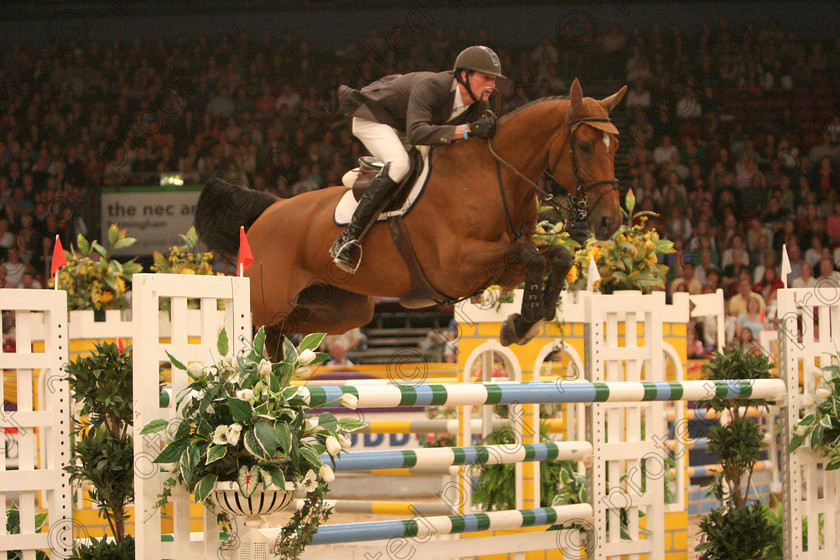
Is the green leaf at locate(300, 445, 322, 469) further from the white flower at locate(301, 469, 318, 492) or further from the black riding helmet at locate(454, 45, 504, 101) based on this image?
the black riding helmet at locate(454, 45, 504, 101)

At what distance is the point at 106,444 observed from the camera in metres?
2.60

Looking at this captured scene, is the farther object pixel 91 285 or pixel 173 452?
pixel 91 285

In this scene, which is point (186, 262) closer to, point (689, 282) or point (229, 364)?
point (229, 364)

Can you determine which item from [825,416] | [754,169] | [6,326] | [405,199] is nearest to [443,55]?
[754,169]

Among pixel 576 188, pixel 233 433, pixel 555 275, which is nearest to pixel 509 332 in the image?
pixel 555 275

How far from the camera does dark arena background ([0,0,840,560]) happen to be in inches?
360

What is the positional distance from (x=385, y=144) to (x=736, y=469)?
72.8 inches

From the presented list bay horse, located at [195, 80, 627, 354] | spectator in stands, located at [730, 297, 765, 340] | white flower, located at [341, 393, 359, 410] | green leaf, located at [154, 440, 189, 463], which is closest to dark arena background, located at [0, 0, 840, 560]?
spectator in stands, located at [730, 297, 765, 340]

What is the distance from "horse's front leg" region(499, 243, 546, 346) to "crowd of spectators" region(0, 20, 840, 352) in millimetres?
5646

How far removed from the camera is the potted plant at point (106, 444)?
2574 mm

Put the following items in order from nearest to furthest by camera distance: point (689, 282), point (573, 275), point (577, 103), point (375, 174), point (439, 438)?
point (577, 103) < point (375, 174) < point (573, 275) < point (439, 438) < point (689, 282)

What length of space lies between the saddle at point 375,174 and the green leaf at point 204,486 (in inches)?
68.9

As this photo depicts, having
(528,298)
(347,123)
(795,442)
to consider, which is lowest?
(795,442)

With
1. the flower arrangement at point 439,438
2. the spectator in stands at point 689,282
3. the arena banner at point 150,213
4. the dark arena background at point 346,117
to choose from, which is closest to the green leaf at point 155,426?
the flower arrangement at point 439,438
